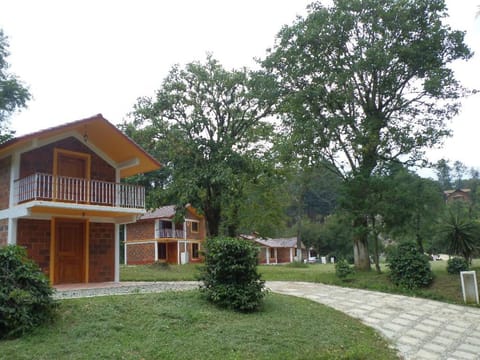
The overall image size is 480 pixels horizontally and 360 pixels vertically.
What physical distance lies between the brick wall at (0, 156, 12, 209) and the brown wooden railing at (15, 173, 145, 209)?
53 centimetres

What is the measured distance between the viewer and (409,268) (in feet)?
39.9

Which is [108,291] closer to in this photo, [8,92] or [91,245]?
[91,245]

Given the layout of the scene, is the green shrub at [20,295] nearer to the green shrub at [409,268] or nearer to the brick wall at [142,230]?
the green shrub at [409,268]

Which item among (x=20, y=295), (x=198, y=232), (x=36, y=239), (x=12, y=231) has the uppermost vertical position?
(x=198, y=232)

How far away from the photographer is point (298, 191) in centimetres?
3856

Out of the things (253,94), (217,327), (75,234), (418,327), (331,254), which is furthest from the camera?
(331,254)

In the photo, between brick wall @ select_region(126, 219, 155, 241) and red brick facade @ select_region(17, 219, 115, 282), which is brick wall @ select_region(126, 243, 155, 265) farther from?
red brick facade @ select_region(17, 219, 115, 282)

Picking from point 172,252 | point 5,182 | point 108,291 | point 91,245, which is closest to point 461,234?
point 108,291

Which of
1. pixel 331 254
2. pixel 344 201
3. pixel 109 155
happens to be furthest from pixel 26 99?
pixel 331 254

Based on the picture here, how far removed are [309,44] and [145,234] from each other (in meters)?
22.3

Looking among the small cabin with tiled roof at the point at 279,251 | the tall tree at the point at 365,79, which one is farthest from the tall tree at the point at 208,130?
the small cabin with tiled roof at the point at 279,251

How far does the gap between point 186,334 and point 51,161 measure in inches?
337

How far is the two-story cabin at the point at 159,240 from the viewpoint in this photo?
33.0 meters

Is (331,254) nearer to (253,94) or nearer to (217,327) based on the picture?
(253,94)
